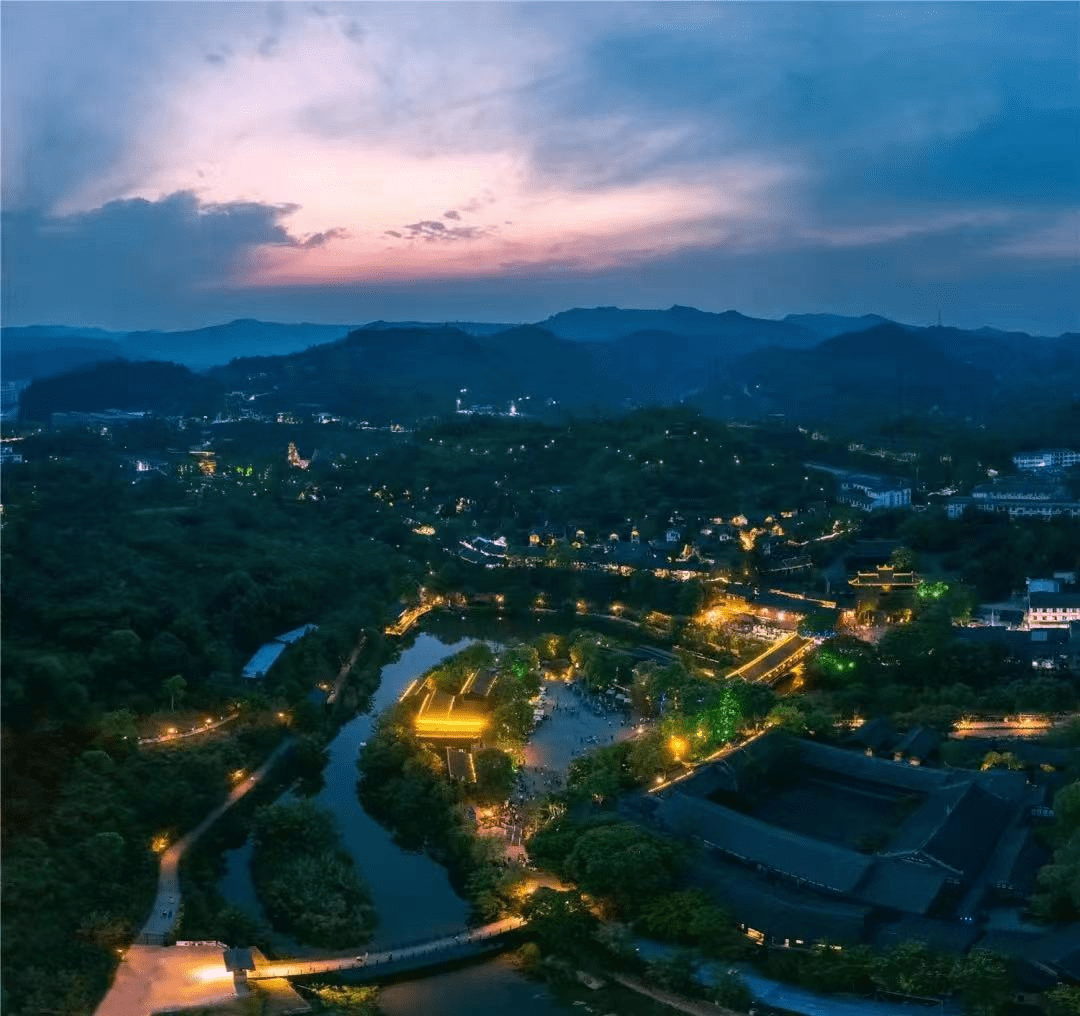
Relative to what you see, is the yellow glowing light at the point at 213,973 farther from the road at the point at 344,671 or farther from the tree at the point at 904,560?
the tree at the point at 904,560

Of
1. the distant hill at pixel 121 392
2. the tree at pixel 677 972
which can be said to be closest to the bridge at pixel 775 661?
the tree at pixel 677 972

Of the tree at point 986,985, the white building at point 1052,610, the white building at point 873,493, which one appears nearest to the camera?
the tree at point 986,985

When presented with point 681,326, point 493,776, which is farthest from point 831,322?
point 493,776

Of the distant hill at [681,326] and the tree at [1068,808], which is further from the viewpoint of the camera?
the distant hill at [681,326]

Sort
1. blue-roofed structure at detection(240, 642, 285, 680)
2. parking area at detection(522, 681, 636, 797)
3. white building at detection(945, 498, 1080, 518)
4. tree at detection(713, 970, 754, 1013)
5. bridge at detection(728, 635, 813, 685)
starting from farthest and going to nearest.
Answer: white building at detection(945, 498, 1080, 518) → bridge at detection(728, 635, 813, 685) → blue-roofed structure at detection(240, 642, 285, 680) → parking area at detection(522, 681, 636, 797) → tree at detection(713, 970, 754, 1013)

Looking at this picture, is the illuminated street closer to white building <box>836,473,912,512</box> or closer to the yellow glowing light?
the yellow glowing light

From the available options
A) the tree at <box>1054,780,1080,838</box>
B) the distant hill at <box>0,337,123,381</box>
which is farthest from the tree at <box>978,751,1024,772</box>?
the distant hill at <box>0,337,123,381</box>

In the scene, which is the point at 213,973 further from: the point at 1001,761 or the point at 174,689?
the point at 1001,761
